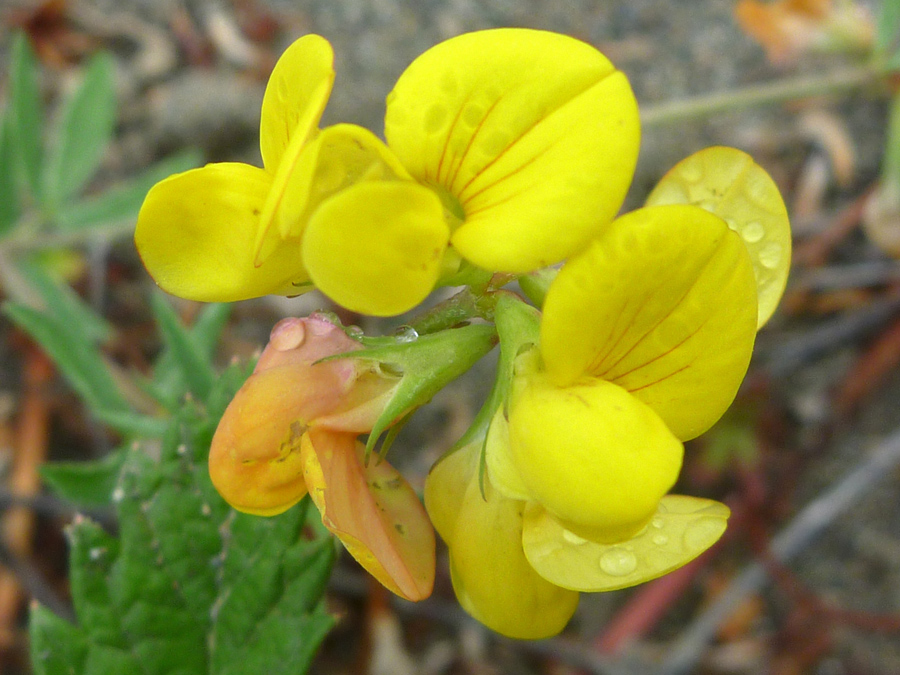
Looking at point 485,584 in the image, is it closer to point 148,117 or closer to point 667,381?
point 667,381

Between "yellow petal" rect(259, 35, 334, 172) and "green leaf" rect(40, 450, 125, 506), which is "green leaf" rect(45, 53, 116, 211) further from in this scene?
"yellow petal" rect(259, 35, 334, 172)

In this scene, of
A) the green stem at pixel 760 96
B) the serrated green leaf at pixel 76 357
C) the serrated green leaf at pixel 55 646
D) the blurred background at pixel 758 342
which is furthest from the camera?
the blurred background at pixel 758 342

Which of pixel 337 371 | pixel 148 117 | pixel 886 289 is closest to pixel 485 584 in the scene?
pixel 337 371

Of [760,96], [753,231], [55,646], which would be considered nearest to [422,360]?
[753,231]

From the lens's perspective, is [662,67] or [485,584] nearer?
[485,584]

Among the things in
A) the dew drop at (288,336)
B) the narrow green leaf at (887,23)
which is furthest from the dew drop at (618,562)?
the narrow green leaf at (887,23)

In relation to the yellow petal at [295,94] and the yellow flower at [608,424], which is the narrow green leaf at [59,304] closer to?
the yellow petal at [295,94]
